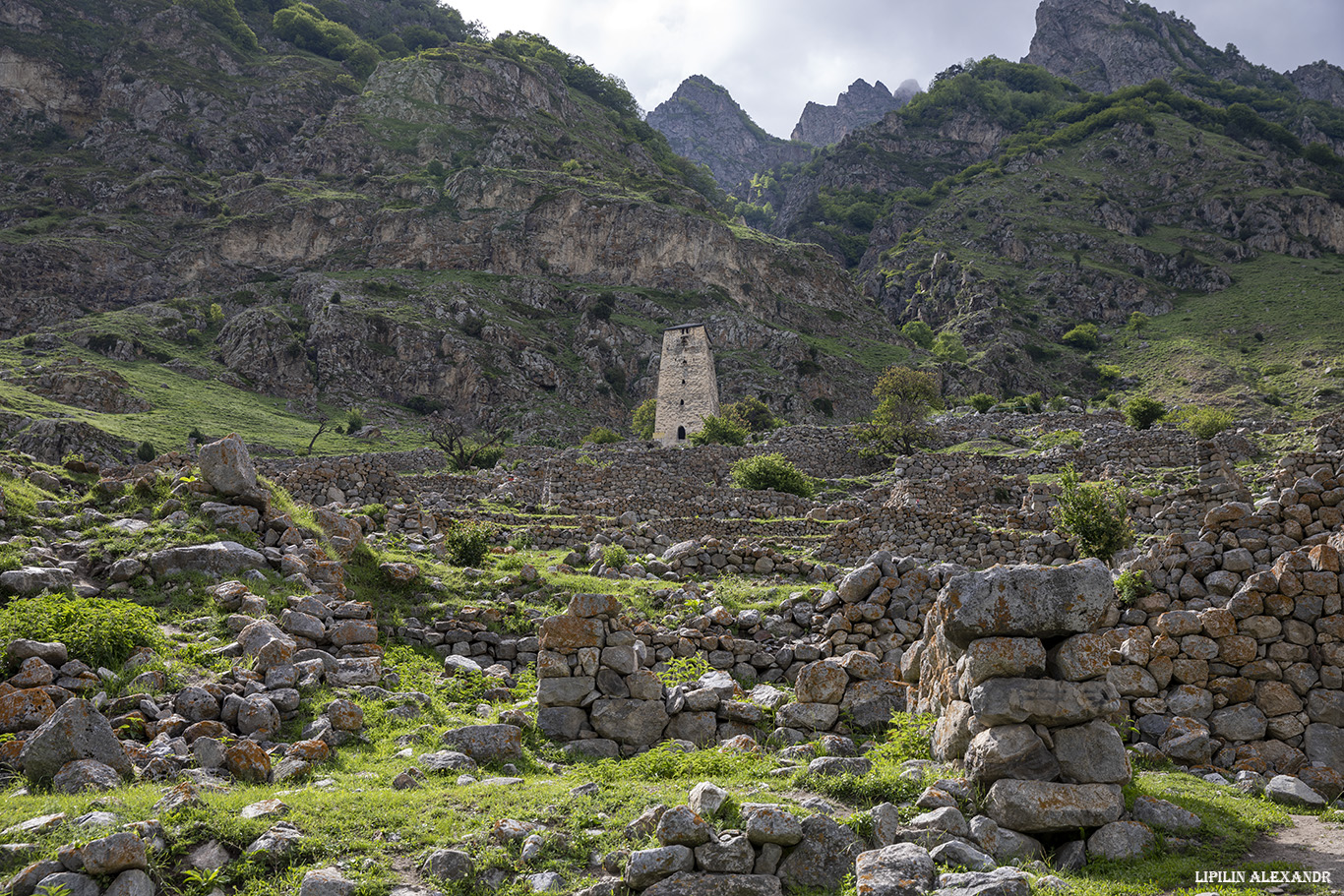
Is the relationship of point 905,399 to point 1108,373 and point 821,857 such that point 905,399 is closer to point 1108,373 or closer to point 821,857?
point 1108,373

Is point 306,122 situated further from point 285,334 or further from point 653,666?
point 653,666

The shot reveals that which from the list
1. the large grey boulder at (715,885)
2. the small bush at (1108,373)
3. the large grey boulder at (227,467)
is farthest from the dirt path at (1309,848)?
the small bush at (1108,373)

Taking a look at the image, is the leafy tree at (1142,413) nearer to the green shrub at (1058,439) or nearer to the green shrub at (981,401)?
the green shrub at (1058,439)

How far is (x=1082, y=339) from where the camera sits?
97312mm

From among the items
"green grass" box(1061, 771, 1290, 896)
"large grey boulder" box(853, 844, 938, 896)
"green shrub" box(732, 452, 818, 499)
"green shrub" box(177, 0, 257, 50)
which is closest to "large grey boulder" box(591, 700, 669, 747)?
"large grey boulder" box(853, 844, 938, 896)

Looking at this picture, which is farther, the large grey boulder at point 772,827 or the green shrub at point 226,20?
the green shrub at point 226,20

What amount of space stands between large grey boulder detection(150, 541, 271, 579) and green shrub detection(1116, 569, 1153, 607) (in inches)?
495

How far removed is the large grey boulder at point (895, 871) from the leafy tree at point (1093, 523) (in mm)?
12699

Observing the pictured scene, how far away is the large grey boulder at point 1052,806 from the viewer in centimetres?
549

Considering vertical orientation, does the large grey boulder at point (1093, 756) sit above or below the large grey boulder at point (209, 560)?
below

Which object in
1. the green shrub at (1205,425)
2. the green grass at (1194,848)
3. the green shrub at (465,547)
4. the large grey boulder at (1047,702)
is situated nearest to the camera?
the green grass at (1194,848)

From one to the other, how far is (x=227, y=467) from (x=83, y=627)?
16.5ft

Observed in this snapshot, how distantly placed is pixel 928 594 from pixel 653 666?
4092mm

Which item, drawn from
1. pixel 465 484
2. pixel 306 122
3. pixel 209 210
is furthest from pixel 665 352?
pixel 306 122
